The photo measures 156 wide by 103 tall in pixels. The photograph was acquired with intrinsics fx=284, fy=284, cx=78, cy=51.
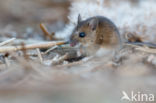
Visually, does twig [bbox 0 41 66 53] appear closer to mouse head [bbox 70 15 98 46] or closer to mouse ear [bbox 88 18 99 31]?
mouse head [bbox 70 15 98 46]

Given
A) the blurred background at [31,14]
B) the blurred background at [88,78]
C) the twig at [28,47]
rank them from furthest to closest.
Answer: the blurred background at [31,14] < the twig at [28,47] < the blurred background at [88,78]

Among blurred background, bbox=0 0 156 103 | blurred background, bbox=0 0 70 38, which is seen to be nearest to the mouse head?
blurred background, bbox=0 0 156 103

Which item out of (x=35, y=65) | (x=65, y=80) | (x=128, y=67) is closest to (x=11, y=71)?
(x=35, y=65)

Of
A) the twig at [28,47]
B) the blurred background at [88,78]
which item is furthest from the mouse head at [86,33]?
the blurred background at [88,78]

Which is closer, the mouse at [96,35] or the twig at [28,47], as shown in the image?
the twig at [28,47]

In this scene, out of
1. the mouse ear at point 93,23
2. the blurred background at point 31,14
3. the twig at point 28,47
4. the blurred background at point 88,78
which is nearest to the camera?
the blurred background at point 88,78

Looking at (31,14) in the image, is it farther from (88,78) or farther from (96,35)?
(88,78)

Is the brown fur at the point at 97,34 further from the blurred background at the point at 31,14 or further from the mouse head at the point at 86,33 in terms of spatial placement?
the blurred background at the point at 31,14
